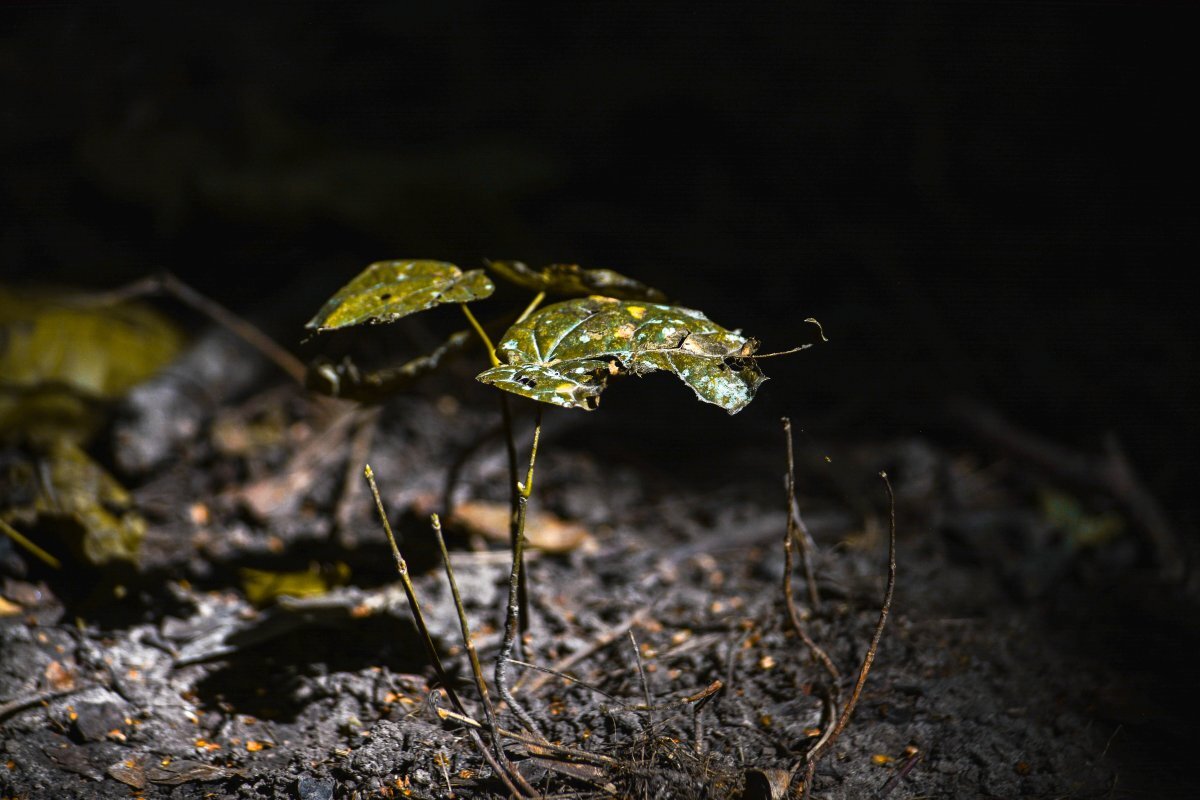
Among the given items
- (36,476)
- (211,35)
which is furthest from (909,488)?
(211,35)

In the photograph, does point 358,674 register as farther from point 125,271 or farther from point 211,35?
point 211,35

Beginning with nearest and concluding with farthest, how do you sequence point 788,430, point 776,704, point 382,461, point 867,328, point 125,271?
point 788,430
point 776,704
point 382,461
point 867,328
point 125,271

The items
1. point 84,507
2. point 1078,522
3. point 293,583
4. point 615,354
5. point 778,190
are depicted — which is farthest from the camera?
point 778,190

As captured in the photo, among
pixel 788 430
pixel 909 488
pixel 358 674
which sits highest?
pixel 788 430

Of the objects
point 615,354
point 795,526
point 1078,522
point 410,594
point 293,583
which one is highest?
point 615,354

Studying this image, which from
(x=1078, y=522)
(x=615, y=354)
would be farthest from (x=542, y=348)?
(x=1078, y=522)

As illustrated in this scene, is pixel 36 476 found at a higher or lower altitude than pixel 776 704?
higher

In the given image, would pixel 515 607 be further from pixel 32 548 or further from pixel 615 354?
pixel 32 548
